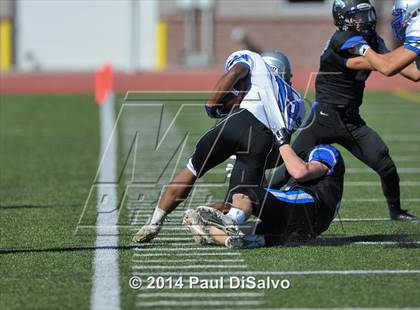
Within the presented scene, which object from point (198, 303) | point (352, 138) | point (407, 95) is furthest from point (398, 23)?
point (407, 95)

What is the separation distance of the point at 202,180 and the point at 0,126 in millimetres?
6189

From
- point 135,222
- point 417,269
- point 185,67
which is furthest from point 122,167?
point 185,67

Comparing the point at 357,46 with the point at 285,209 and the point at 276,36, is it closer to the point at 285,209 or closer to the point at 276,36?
the point at 285,209

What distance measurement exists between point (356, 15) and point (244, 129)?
4.35 ft

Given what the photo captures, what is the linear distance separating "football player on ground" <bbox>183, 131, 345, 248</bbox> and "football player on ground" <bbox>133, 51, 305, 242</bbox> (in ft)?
0.39

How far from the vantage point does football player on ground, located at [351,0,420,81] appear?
590cm

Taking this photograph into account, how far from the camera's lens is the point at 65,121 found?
15.4 meters

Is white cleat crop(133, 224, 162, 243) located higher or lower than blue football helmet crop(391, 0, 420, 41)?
lower

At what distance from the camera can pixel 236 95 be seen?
6.05 m

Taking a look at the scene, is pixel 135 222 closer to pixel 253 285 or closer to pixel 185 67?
pixel 253 285

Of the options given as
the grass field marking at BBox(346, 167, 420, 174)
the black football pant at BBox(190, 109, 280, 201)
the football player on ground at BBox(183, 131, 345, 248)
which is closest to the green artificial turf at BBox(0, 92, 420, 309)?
the grass field marking at BBox(346, 167, 420, 174)

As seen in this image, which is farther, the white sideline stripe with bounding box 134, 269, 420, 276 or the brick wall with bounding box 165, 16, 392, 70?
the brick wall with bounding box 165, 16, 392, 70

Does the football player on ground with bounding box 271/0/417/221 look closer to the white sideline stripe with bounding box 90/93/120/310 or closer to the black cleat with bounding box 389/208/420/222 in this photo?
the black cleat with bounding box 389/208/420/222

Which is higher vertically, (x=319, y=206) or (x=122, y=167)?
(x=319, y=206)
